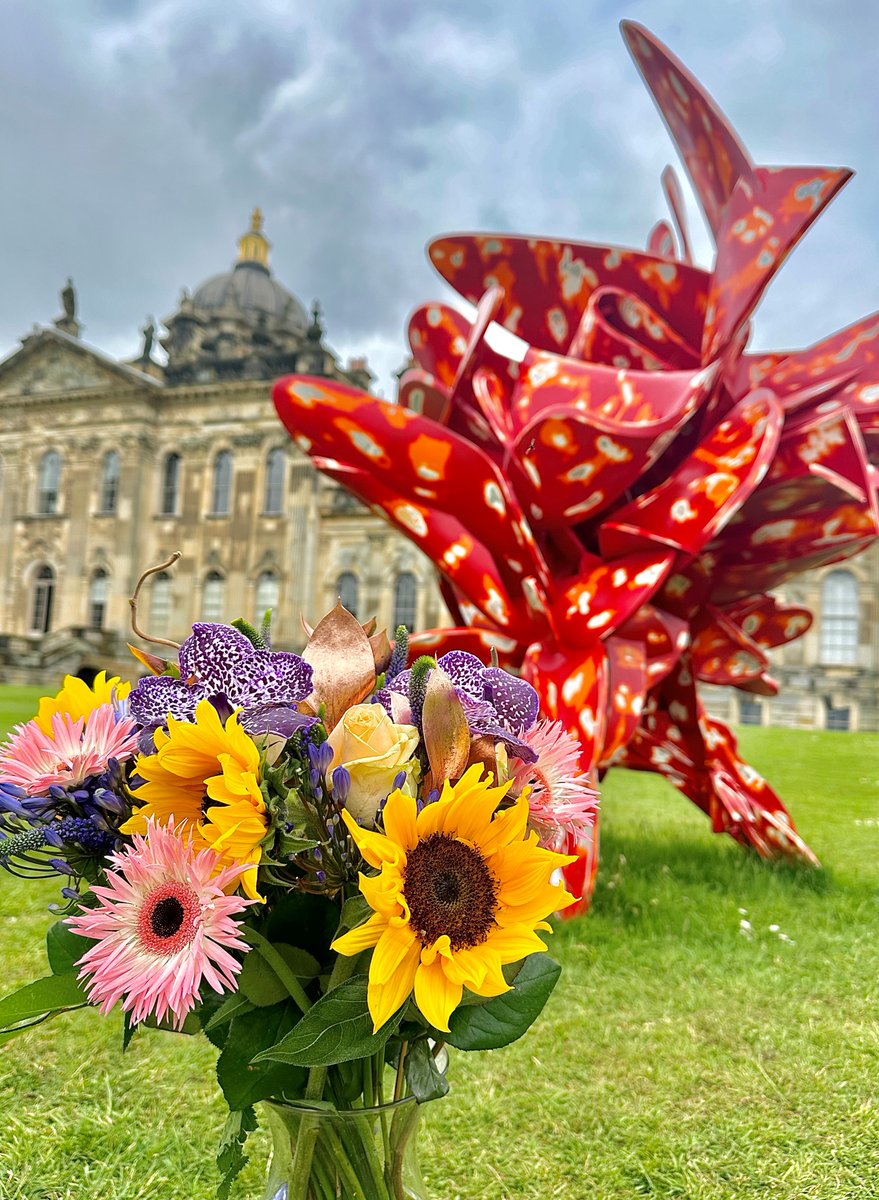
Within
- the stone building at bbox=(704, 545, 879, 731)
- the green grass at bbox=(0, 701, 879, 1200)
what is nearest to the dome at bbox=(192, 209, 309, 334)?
the stone building at bbox=(704, 545, 879, 731)

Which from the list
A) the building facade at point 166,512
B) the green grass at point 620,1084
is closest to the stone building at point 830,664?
the building facade at point 166,512

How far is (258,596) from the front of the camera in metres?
25.5

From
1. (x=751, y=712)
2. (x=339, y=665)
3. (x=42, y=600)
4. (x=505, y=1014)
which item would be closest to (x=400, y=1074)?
(x=505, y=1014)

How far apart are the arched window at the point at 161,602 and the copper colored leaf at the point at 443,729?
2626 cm

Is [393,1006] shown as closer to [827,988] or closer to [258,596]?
[827,988]

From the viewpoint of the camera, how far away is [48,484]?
91.8ft

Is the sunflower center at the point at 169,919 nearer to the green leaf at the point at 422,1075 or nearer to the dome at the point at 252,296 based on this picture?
the green leaf at the point at 422,1075

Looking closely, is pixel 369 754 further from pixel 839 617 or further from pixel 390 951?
pixel 839 617

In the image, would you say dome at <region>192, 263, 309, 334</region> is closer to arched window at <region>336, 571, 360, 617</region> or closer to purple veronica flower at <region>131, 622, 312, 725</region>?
arched window at <region>336, 571, 360, 617</region>

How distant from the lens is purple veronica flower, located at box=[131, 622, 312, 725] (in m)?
0.95

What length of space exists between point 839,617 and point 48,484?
25.3 m

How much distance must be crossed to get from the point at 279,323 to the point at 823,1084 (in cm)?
3347

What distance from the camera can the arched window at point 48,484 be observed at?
27.9 meters

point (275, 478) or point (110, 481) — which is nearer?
point (275, 478)
